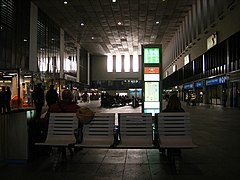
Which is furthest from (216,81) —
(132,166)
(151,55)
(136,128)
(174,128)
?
Result: (132,166)

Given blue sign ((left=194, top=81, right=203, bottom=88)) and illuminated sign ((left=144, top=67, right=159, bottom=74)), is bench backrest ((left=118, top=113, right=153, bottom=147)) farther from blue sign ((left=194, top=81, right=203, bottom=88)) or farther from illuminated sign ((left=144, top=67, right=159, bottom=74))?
blue sign ((left=194, top=81, right=203, bottom=88))

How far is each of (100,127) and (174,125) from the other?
1429 millimetres

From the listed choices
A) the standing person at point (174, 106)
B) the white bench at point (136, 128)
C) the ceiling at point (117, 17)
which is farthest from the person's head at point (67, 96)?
the ceiling at point (117, 17)

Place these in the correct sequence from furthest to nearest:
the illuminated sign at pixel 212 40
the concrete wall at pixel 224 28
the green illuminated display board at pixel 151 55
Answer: the illuminated sign at pixel 212 40, the concrete wall at pixel 224 28, the green illuminated display board at pixel 151 55

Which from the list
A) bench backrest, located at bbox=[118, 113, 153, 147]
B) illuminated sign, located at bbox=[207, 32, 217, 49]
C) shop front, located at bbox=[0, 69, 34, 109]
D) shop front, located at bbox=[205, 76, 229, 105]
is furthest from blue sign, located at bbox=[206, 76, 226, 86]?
bench backrest, located at bbox=[118, 113, 153, 147]

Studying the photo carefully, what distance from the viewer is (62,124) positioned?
5.42 m

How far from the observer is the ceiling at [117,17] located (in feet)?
94.3

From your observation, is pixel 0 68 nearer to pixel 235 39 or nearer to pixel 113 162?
pixel 113 162

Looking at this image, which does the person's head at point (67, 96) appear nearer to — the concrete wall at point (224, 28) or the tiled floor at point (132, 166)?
the tiled floor at point (132, 166)

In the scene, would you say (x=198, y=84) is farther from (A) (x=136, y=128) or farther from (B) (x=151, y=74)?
(A) (x=136, y=128)

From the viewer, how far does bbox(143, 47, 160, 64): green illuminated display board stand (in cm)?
1116

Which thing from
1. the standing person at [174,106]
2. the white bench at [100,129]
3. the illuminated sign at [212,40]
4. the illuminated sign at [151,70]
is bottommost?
the white bench at [100,129]

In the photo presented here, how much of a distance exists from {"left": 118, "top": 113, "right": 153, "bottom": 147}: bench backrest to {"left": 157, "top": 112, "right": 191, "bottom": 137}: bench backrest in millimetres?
214

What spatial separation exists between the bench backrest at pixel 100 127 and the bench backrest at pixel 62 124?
269 millimetres
